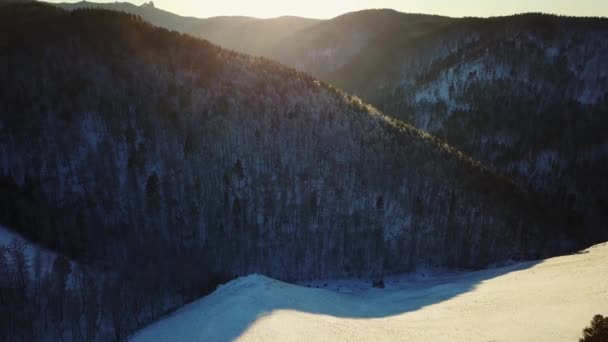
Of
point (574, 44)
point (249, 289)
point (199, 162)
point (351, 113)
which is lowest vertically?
point (249, 289)

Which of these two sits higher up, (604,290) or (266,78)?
(266,78)

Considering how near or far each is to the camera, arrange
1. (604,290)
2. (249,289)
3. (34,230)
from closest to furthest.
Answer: (604,290) → (249,289) → (34,230)

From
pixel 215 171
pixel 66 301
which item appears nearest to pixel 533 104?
pixel 215 171

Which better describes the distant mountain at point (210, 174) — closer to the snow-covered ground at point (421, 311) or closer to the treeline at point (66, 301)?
the treeline at point (66, 301)

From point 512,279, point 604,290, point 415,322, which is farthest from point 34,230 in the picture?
point 604,290

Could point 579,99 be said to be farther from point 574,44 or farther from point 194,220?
point 194,220

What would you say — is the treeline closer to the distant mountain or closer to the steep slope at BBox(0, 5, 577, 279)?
the distant mountain
